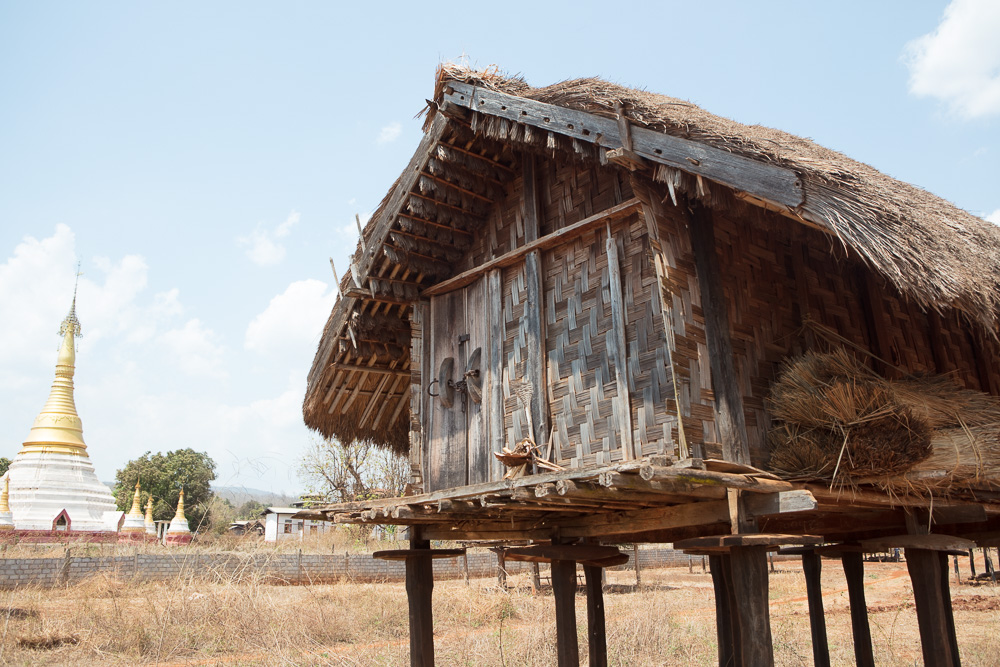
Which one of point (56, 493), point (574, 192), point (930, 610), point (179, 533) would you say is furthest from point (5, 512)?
point (930, 610)

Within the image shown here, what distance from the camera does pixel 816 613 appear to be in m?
8.12

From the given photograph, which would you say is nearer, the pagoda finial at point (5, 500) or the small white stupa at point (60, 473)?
the pagoda finial at point (5, 500)

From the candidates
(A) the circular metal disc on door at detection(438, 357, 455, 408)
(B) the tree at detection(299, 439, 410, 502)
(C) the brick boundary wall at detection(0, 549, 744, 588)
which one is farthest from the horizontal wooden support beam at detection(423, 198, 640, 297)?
(B) the tree at detection(299, 439, 410, 502)

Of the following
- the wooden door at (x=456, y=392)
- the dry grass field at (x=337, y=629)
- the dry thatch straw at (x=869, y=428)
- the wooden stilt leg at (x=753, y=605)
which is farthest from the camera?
the dry grass field at (x=337, y=629)

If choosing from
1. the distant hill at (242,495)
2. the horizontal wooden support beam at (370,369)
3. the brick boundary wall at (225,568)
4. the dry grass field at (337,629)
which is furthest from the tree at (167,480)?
the horizontal wooden support beam at (370,369)

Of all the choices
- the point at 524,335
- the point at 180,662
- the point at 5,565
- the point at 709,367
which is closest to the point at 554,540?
the point at 524,335

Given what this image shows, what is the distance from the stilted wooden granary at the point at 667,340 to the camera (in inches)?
172

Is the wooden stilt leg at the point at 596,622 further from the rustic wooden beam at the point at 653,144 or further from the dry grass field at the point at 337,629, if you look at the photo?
the rustic wooden beam at the point at 653,144

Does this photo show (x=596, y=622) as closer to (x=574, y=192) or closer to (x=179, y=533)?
(x=574, y=192)

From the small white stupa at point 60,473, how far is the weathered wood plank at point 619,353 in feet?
81.0

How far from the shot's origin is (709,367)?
4852 mm

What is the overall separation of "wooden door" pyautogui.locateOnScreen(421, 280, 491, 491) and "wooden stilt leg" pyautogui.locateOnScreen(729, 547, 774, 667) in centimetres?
225

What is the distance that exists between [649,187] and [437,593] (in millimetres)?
12411

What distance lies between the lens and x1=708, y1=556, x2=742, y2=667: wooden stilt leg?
7559 millimetres
